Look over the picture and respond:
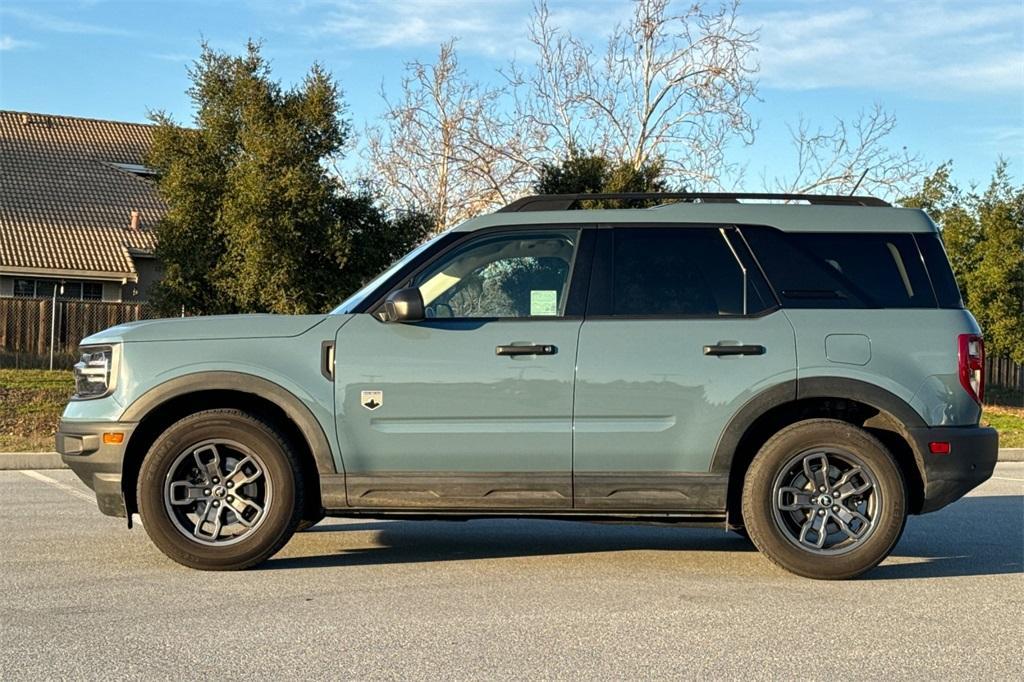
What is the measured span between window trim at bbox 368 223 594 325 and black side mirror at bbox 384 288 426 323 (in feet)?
0.37

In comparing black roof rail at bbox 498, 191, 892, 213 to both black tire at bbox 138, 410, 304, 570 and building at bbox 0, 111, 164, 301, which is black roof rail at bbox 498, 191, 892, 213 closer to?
black tire at bbox 138, 410, 304, 570

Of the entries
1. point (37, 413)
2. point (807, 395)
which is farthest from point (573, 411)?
point (37, 413)

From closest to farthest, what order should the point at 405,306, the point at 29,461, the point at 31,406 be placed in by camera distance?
the point at 405,306
the point at 29,461
the point at 31,406

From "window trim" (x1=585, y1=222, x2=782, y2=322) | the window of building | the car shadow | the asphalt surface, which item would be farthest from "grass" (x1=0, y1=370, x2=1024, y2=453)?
the window of building

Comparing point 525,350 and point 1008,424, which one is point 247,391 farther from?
point 1008,424

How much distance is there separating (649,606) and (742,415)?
1.25 metres

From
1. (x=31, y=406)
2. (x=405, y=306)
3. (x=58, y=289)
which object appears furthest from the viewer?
(x=58, y=289)

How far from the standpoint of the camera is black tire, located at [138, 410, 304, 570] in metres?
6.57

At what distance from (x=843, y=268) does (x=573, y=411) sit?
1.77 m

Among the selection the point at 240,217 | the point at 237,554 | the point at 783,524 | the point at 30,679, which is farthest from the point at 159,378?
the point at 240,217

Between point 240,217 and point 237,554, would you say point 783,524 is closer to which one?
point 237,554

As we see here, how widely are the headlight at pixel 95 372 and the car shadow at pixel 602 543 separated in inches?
53.7

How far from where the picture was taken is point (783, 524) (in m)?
6.61

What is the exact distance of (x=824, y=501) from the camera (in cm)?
662
